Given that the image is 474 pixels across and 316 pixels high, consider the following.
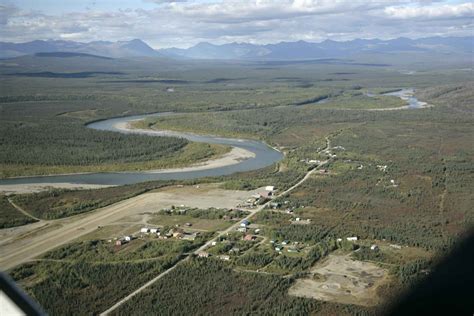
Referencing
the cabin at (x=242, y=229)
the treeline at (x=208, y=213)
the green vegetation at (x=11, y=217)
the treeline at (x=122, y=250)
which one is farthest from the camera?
the treeline at (x=208, y=213)

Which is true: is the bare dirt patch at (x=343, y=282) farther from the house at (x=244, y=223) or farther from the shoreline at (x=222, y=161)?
the shoreline at (x=222, y=161)

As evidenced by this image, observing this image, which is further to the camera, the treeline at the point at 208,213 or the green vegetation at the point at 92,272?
the treeline at the point at 208,213

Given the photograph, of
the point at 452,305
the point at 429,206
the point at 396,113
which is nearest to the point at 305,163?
the point at 429,206

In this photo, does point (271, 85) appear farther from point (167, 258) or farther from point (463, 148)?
point (167, 258)

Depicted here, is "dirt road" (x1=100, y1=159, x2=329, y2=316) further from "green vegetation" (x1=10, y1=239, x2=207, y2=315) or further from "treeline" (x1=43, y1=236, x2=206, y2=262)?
"treeline" (x1=43, y1=236, x2=206, y2=262)

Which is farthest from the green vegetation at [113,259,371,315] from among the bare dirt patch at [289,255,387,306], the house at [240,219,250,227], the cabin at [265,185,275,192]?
the cabin at [265,185,275,192]

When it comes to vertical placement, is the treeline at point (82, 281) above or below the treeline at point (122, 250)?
below

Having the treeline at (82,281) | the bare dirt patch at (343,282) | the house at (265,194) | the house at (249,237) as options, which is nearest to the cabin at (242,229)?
the house at (249,237)
